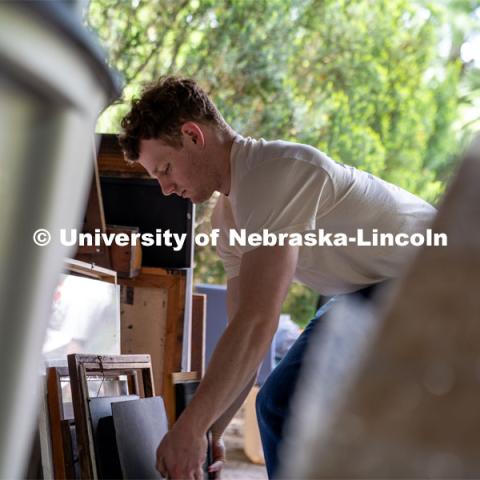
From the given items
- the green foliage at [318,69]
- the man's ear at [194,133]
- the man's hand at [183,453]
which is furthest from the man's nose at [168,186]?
the green foliage at [318,69]

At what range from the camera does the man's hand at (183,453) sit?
5.45 ft

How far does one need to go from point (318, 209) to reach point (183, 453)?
30.0 inches

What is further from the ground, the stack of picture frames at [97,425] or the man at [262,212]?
the man at [262,212]

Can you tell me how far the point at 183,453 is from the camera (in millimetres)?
1665

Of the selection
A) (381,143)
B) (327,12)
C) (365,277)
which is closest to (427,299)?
(365,277)

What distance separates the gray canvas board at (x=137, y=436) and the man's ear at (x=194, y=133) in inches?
32.6

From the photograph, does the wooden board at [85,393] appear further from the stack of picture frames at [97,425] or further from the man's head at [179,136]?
the man's head at [179,136]

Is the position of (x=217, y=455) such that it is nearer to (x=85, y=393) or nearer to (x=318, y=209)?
(x=85, y=393)

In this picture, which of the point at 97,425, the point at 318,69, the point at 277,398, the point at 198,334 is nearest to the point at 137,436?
the point at 97,425

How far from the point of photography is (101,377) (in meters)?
2.64

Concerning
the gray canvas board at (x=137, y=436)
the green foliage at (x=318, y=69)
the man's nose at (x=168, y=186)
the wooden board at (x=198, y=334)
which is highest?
the green foliage at (x=318, y=69)

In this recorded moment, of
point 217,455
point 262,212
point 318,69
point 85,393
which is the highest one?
point 318,69

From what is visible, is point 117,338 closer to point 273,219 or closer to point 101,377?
point 101,377

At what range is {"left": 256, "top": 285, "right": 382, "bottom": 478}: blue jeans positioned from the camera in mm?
2186
